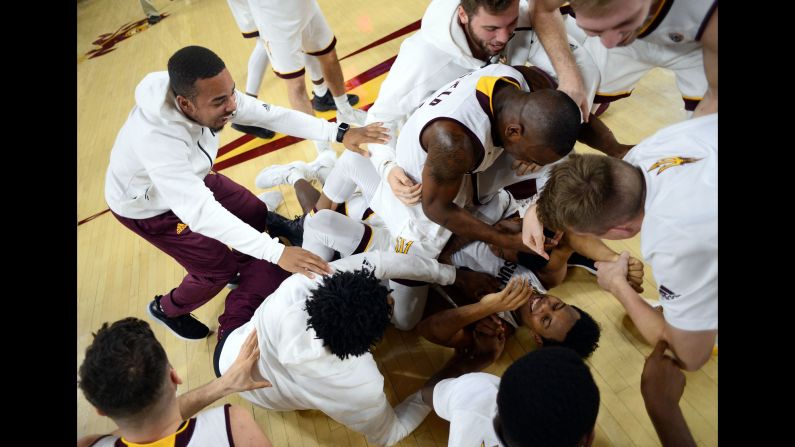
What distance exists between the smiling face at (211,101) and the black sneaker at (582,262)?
6.23 feet

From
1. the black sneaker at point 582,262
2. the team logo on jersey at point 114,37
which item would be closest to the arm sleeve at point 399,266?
the black sneaker at point 582,262

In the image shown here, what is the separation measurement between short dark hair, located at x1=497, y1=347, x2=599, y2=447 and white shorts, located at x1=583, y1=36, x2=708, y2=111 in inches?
61.4

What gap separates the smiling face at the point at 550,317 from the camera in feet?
7.34

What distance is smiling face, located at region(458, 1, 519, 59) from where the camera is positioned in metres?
2.28

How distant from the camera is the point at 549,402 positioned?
117cm

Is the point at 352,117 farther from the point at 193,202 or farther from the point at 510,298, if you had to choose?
the point at 510,298

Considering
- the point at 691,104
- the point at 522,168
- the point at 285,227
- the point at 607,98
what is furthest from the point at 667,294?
the point at 285,227

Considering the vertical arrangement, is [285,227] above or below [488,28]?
below

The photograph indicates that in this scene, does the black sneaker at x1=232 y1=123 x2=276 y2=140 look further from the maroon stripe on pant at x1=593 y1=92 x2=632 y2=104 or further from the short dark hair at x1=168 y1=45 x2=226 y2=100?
the maroon stripe on pant at x1=593 y1=92 x2=632 y2=104

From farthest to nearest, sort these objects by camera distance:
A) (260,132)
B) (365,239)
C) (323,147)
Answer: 1. (260,132)
2. (323,147)
3. (365,239)

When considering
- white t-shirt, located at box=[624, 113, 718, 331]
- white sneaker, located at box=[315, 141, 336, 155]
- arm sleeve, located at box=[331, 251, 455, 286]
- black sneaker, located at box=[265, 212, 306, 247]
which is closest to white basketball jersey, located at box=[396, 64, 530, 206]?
arm sleeve, located at box=[331, 251, 455, 286]

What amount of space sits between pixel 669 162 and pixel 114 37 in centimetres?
875
